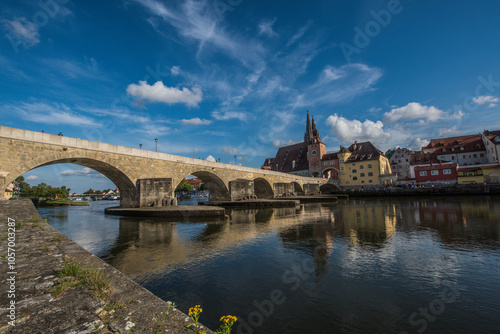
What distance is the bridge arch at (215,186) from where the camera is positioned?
83.3 ft

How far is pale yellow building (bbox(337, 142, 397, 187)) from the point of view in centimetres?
5062

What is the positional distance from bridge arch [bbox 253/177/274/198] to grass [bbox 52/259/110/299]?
101 feet

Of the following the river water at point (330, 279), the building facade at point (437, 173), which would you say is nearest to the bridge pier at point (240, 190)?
the river water at point (330, 279)

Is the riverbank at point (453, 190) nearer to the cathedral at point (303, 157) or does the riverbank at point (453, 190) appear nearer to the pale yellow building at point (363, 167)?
the pale yellow building at point (363, 167)

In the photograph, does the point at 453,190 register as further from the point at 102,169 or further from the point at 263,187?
the point at 102,169

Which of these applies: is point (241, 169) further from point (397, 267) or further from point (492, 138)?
point (492, 138)

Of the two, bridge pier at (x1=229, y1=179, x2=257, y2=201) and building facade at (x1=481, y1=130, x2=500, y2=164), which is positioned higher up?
building facade at (x1=481, y1=130, x2=500, y2=164)

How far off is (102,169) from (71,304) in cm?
1773

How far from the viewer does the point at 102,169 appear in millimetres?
17188

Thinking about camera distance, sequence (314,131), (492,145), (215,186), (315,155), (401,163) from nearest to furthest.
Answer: (215,186), (492,145), (401,163), (315,155), (314,131)

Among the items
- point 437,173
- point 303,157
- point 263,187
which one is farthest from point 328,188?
point 263,187

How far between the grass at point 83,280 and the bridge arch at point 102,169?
13.1m

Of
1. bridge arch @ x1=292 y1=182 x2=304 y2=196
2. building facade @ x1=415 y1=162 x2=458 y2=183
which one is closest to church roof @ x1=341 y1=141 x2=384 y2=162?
building facade @ x1=415 y1=162 x2=458 y2=183

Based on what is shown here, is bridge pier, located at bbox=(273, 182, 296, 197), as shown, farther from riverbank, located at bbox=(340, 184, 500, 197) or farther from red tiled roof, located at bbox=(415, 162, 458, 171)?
red tiled roof, located at bbox=(415, 162, 458, 171)
